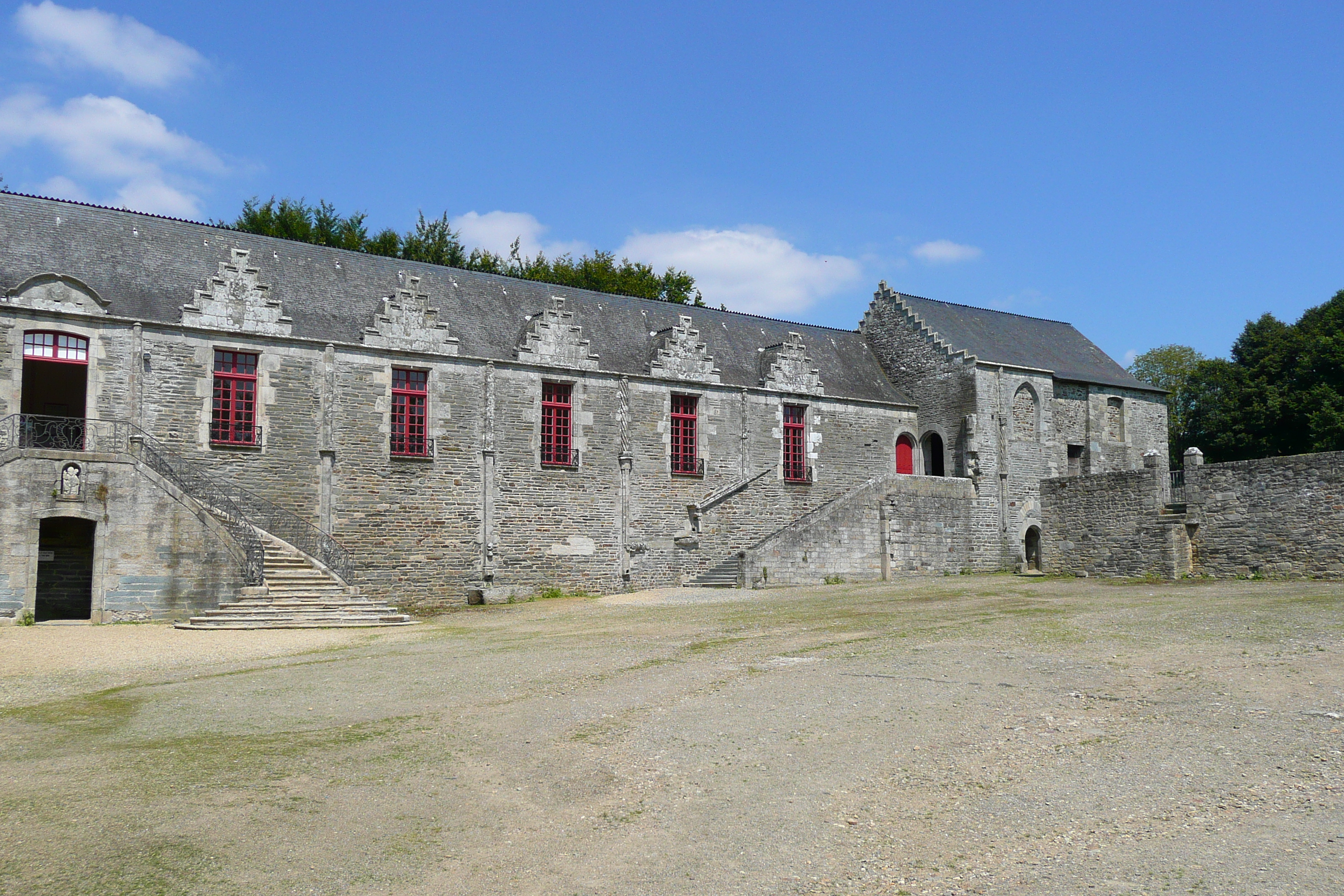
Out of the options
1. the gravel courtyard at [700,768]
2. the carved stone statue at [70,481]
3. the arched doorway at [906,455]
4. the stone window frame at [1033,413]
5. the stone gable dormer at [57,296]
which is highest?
the stone gable dormer at [57,296]

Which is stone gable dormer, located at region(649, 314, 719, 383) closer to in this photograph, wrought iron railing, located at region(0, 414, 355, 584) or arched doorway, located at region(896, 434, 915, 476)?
arched doorway, located at region(896, 434, 915, 476)

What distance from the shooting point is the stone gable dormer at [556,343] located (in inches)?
869

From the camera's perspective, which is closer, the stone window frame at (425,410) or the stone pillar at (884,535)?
the stone window frame at (425,410)

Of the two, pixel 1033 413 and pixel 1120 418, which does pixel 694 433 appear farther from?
pixel 1120 418

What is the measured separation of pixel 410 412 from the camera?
20.7 metres

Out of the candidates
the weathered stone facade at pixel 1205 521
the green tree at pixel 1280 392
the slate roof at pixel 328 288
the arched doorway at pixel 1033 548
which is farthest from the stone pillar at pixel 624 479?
the green tree at pixel 1280 392

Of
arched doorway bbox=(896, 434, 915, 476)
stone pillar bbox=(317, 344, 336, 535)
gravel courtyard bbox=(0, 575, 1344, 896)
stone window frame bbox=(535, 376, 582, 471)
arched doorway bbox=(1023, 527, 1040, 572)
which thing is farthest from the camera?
arched doorway bbox=(896, 434, 915, 476)

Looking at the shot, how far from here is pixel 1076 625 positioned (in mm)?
12336

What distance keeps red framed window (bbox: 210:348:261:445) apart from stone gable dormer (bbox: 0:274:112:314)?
220 cm

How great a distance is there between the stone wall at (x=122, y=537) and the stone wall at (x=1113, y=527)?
1810 cm

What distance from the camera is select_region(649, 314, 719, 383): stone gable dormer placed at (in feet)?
78.3

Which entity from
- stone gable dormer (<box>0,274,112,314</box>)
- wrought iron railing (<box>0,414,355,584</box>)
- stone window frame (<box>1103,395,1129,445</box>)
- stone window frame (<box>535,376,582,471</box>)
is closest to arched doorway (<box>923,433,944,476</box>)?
stone window frame (<box>1103,395,1129,445</box>)

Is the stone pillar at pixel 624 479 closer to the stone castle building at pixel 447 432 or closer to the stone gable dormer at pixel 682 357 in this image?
the stone castle building at pixel 447 432

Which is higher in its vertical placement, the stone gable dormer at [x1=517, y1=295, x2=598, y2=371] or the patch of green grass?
the stone gable dormer at [x1=517, y1=295, x2=598, y2=371]
